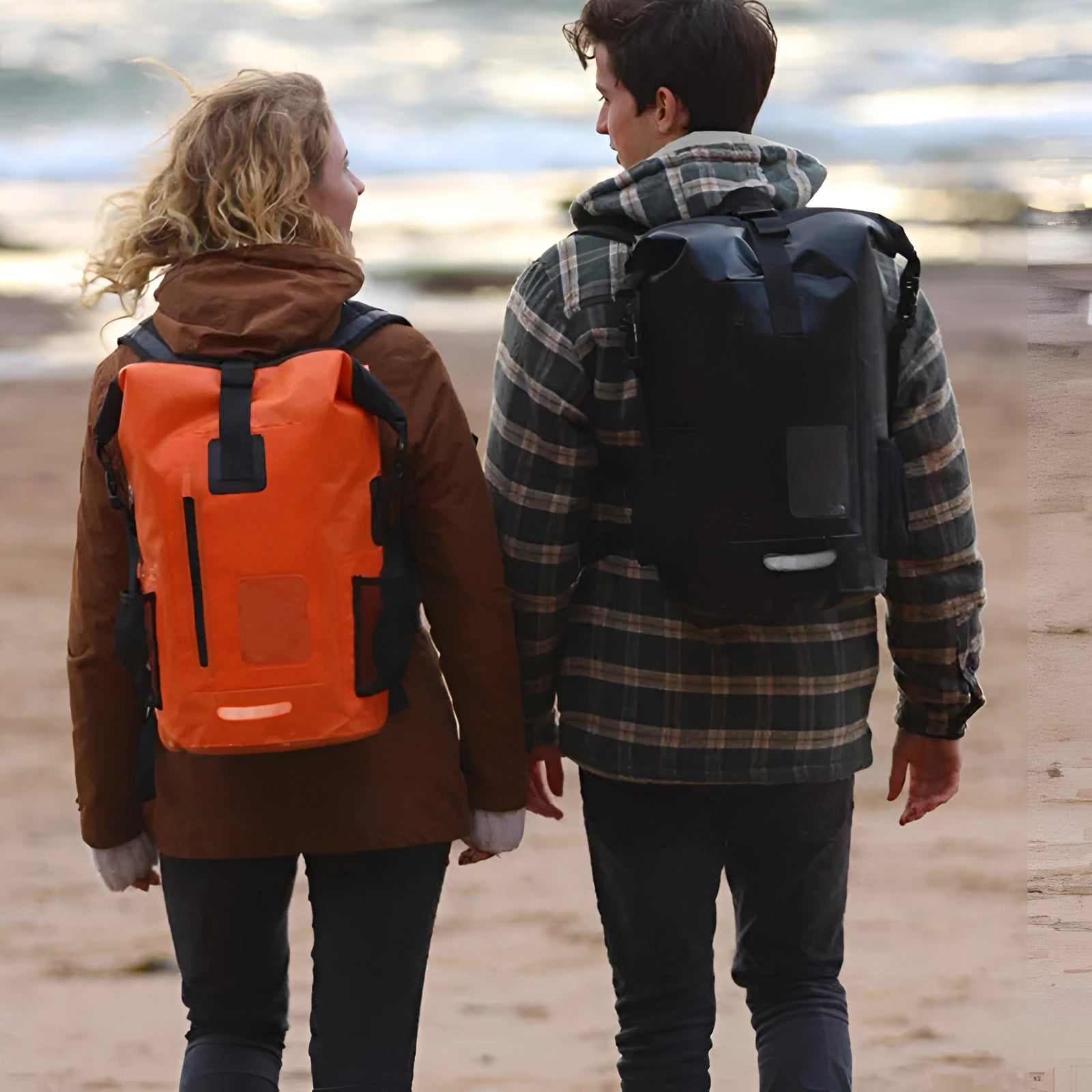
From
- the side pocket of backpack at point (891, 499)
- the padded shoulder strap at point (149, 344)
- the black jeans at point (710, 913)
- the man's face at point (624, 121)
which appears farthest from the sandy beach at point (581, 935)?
the man's face at point (624, 121)

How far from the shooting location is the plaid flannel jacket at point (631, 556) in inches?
72.1

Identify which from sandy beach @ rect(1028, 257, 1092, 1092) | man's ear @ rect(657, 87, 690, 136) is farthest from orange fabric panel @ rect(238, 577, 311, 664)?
sandy beach @ rect(1028, 257, 1092, 1092)

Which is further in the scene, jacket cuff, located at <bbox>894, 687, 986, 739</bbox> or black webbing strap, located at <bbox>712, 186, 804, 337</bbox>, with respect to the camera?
jacket cuff, located at <bbox>894, 687, 986, 739</bbox>

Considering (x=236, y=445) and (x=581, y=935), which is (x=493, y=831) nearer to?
(x=236, y=445)

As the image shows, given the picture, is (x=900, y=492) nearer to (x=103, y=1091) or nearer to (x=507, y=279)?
(x=103, y=1091)

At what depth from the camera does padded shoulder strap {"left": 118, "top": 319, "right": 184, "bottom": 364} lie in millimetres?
1715

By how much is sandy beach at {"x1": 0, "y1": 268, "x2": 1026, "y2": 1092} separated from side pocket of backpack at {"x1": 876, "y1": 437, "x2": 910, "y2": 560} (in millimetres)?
1378

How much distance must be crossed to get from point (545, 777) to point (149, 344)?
789 millimetres

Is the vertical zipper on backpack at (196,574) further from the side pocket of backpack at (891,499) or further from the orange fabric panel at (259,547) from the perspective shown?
the side pocket of backpack at (891,499)

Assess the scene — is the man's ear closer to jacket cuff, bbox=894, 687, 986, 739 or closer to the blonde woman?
the blonde woman

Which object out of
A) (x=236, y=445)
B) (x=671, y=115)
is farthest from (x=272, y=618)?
(x=671, y=115)

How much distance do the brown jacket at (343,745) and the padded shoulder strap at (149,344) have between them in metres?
0.02

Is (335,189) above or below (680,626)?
above

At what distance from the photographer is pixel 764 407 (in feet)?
5.59
